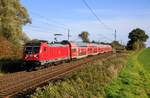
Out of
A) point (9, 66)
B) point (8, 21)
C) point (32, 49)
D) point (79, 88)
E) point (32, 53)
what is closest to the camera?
point (79, 88)

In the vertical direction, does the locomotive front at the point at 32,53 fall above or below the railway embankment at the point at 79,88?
above

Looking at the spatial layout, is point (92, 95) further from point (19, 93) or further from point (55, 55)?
point (55, 55)

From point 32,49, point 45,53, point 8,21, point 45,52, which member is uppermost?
point 8,21

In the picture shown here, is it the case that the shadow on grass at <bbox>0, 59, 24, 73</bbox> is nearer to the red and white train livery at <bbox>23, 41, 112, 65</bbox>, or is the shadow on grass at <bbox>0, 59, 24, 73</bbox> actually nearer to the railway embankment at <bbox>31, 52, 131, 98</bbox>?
the red and white train livery at <bbox>23, 41, 112, 65</bbox>

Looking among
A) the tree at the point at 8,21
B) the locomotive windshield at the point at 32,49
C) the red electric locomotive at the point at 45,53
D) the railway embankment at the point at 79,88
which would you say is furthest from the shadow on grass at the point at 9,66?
the railway embankment at the point at 79,88

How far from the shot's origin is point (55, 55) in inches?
812

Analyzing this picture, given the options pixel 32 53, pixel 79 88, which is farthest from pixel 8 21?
pixel 79 88

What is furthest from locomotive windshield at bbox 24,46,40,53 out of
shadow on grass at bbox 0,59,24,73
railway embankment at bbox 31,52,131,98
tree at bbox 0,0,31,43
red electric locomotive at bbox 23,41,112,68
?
tree at bbox 0,0,31,43

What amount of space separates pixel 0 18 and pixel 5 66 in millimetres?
9058

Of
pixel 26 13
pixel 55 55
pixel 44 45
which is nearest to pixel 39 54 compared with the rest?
pixel 44 45

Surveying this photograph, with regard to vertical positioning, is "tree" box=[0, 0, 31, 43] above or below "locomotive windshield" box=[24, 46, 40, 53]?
above

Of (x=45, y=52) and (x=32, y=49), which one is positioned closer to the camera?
(x=32, y=49)

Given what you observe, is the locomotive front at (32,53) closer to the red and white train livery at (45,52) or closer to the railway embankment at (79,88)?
the red and white train livery at (45,52)

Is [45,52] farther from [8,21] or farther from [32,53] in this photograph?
[8,21]
